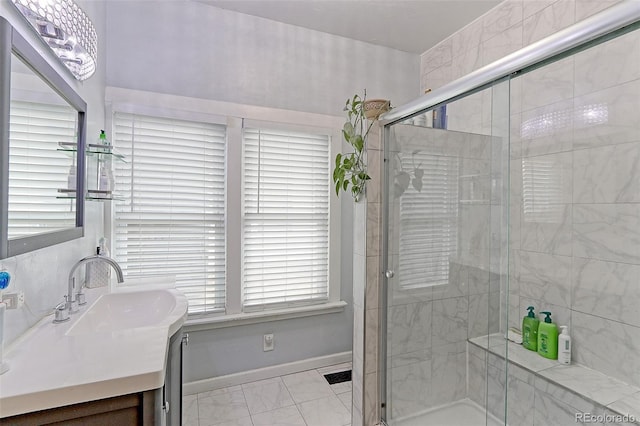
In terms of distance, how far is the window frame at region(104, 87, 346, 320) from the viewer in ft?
6.65

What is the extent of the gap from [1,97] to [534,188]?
2.32 metres

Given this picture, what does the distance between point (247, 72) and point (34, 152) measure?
5.21 feet

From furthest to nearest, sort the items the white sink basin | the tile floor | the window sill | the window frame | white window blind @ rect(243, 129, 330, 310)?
white window blind @ rect(243, 129, 330, 310), the window sill, the window frame, the tile floor, the white sink basin

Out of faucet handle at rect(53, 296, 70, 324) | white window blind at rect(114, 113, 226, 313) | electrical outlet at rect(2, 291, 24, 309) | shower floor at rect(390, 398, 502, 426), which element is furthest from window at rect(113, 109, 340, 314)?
electrical outlet at rect(2, 291, 24, 309)

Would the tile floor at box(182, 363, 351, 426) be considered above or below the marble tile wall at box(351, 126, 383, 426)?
below

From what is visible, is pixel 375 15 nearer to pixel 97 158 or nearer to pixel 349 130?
pixel 349 130

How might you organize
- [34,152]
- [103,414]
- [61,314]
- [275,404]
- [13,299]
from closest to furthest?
[103,414], [13,299], [34,152], [61,314], [275,404]

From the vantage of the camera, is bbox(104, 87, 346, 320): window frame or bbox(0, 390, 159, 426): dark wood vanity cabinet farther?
bbox(104, 87, 346, 320): window frame

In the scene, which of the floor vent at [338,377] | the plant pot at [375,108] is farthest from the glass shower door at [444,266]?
the floor vent at [338,377]

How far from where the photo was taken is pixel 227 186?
7.41 feet

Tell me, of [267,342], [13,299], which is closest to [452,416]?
[267,342]

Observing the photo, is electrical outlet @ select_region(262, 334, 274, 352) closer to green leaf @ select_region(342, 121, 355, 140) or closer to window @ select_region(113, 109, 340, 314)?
window @ select_region(113, 109, 340, 314)

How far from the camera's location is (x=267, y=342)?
2383mm

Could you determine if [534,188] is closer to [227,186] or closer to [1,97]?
[227,186]
